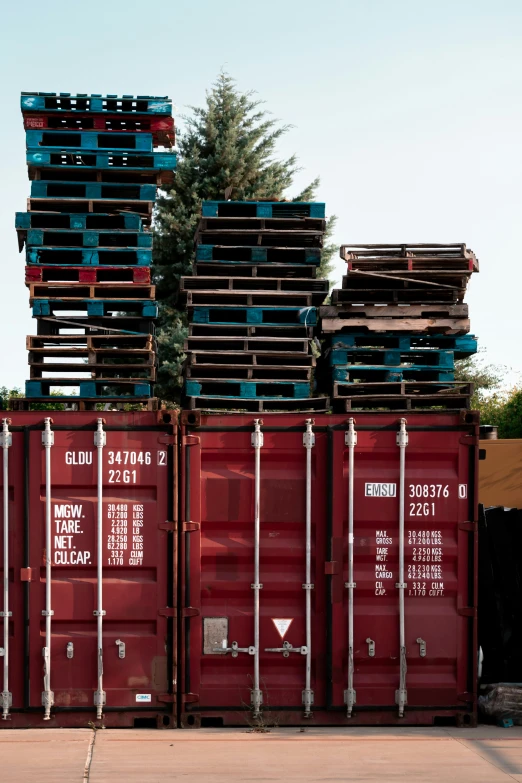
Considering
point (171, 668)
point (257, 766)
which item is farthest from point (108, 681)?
point (257, 766)

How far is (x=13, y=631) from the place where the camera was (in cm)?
885

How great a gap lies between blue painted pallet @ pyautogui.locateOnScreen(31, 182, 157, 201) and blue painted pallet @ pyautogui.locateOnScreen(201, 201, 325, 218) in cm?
66

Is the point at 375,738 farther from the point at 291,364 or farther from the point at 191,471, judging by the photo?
the point at 291,364

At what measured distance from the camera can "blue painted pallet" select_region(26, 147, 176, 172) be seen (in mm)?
10898

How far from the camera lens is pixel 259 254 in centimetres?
1066

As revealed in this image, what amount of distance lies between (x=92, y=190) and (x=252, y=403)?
2.84 meters

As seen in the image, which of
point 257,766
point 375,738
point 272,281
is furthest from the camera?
point 272,281

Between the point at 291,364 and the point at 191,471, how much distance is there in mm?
2183

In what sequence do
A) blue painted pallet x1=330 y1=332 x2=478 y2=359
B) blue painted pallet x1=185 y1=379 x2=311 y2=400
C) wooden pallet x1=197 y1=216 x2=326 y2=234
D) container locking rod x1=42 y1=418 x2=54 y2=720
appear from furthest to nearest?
wooden pallet x1=197 y1=216 x2=326 y2=234
blue painted pallet x1=330 y1=332 x2=478 y2=359
blue painted pallet x1=185 y1=379 x2=311 y2=400
container locking rod x1=42 y1=418 x2=54 y2=720

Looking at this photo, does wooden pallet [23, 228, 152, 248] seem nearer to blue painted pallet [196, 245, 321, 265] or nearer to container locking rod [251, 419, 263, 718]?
blue painted pallet [196, 245, 321, 265]

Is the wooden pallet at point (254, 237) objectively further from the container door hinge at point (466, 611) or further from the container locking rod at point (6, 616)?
the container door hinge at point (466, 611)

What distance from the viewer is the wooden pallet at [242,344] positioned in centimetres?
1043

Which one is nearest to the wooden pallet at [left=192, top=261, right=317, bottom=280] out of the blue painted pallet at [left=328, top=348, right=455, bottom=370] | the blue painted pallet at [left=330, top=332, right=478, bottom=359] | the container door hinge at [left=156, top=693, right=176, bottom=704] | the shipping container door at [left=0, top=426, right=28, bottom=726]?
the blue painted pallet at [left=330, top=332, right=478, bottom=359]

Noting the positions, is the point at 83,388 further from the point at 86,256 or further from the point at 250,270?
the point at 250,270
